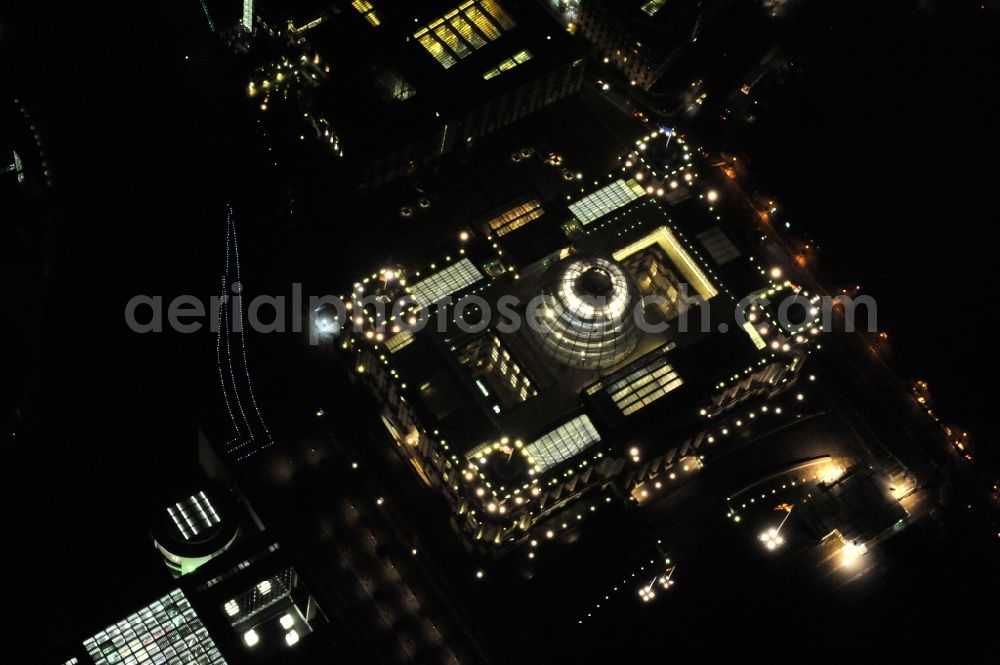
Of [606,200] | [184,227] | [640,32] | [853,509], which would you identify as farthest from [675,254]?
[184,227]

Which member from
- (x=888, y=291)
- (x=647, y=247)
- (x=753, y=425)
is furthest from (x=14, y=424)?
(x=888, y=291)

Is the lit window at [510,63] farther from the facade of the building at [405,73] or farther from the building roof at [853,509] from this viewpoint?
the building roof at [853,509]

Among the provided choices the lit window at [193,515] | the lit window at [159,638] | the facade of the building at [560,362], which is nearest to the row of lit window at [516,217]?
the facade of the building at [560,362]

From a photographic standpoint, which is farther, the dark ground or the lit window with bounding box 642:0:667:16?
the lit window with bounding box 642:0:667:16

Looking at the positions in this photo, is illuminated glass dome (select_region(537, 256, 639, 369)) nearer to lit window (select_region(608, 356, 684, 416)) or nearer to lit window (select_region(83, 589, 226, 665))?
lit window (select_region(608, 356, 684, 416))

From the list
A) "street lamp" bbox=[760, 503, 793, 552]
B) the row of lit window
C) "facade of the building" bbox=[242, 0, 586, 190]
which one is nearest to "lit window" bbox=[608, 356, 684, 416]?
"street lamp" bbox=[760, 503, 793, 552]
